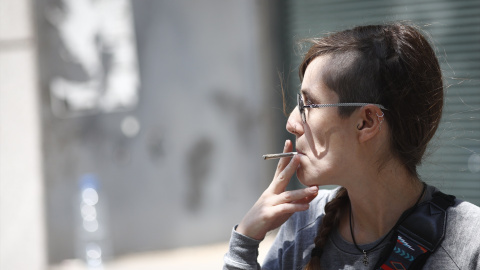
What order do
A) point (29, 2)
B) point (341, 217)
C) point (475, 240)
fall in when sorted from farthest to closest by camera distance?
point (29, 2)
point (341, 217)
point (475, 240)

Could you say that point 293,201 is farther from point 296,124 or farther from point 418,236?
point 418,236

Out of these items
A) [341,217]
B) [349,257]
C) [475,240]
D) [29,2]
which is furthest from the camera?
[29,2]

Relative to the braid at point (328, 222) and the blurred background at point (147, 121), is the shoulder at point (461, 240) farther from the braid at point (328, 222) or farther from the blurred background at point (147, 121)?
the blurred background at point (147, 121)

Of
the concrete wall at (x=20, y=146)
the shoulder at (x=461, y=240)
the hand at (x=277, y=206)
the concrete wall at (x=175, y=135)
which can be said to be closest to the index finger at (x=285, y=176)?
the hand at (x=277, y=206)

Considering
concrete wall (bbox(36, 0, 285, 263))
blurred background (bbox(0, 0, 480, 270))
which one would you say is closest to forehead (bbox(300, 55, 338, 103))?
blurred background (bbox(0, 0, 480, 270))

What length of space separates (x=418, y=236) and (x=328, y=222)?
1.02 ft

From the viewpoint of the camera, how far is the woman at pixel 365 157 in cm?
184

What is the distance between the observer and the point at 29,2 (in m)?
6.42

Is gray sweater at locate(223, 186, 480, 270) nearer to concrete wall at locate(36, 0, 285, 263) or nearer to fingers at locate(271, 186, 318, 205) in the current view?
fingers at locate(271, 186, 318, 205)

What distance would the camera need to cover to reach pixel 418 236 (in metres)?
1.80

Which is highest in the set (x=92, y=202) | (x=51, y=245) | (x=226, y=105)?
(x=226, y=105)

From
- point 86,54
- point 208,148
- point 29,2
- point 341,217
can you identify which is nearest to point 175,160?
point 208,148

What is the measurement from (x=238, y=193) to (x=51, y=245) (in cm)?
193

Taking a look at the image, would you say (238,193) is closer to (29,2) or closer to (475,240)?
(29,2)
